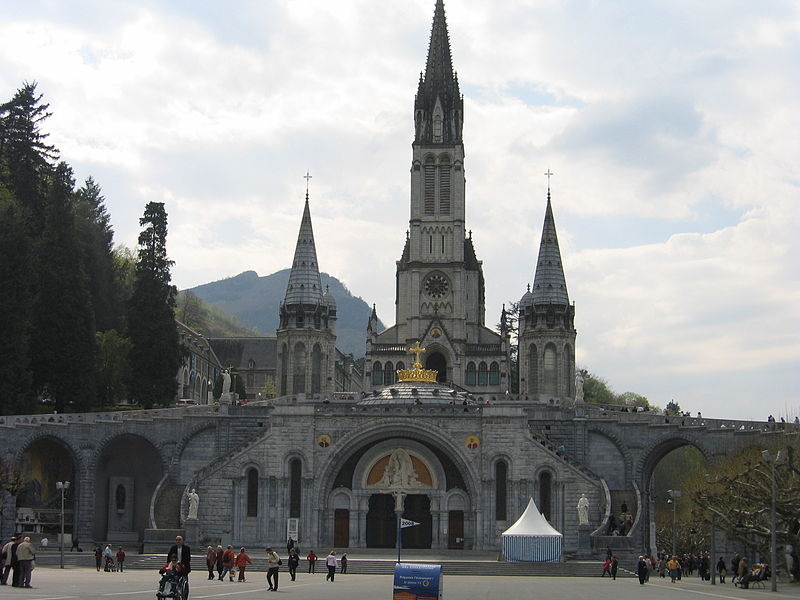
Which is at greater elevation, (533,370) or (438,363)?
(438,363)

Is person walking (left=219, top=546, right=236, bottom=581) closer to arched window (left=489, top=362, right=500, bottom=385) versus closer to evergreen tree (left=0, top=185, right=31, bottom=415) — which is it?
evergreen tree (left=0, top=185, right=31, bottom=415)

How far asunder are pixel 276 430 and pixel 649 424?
2086cm

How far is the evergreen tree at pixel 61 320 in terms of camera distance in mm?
71438

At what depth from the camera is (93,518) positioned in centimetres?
6806

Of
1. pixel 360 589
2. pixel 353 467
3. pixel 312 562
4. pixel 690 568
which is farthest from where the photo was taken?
pixel 353 467

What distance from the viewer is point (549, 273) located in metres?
85.1

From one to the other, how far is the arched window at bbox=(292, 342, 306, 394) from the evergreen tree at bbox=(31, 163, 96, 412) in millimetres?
16427

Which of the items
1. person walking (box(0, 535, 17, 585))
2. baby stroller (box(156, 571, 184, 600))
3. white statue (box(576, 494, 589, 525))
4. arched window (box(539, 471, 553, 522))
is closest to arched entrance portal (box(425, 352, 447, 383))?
arched window (box(539, 471, 553, 522))

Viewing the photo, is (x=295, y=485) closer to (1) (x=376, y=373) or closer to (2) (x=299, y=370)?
(2) (x=299, y=370)

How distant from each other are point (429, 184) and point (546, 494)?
4553 centimetres

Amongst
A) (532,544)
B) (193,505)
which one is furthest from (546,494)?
(193,505)

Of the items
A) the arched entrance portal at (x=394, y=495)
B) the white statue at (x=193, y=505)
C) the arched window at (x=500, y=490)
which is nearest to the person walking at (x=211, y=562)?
the white statue at (x=193, y=505)

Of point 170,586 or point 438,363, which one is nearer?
point 170,586

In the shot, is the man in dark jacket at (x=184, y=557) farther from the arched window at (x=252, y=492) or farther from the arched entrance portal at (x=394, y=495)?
the arched entrance portal at (x=394, y=495)
